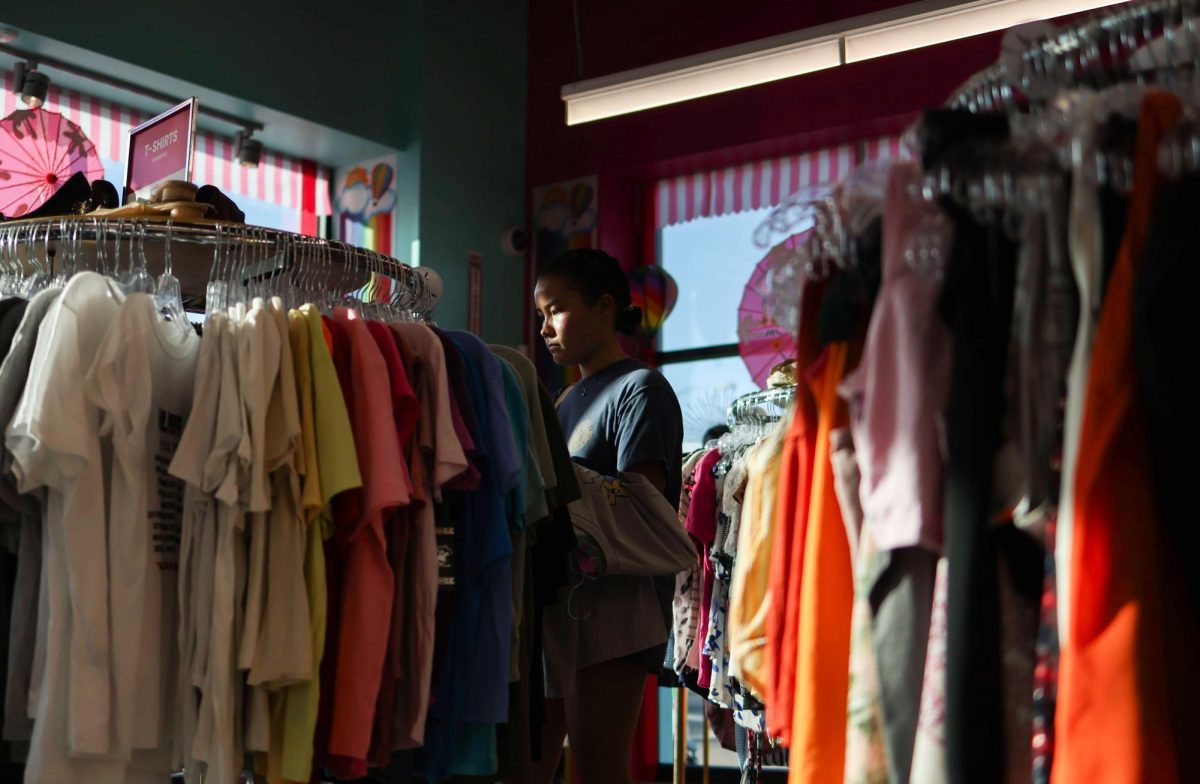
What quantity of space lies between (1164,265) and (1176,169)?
132 mm

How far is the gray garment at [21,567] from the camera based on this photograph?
223cm

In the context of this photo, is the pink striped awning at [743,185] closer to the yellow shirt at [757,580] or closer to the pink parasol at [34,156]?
the pink parasol at [34,156]

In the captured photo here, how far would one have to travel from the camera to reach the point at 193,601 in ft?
7.78

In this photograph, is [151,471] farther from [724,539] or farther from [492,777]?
[724,539]

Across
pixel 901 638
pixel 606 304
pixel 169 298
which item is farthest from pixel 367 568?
pixel 606 304

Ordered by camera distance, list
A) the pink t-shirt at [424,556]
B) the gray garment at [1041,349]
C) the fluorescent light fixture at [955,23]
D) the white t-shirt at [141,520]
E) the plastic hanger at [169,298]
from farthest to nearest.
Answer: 1. the fluorescent light fixture at [955,23]
2. the plastic hanger at [169,298]
3. the pink t-shirt at [424,556]
4. the white t-shirt at [141,520]
5. the gray garment at [1041,349]

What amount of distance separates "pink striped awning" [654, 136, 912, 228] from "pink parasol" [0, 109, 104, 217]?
2862mm

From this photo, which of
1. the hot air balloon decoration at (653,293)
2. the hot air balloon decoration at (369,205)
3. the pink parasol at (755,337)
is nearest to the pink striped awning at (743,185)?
the pink parasol at (755,337)

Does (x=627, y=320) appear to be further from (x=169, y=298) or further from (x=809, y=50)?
(x=809, y=50)

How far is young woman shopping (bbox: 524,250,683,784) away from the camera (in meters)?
3.12

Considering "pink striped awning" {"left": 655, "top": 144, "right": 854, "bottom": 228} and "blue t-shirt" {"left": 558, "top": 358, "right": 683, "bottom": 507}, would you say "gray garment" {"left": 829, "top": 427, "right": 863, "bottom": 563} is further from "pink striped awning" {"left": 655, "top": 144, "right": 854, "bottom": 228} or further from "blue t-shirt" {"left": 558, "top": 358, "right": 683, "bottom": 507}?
"pink striped awning" {"left": 655, "top": 144, "right": 854, "bottom": 228}

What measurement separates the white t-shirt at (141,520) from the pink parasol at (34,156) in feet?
11.0

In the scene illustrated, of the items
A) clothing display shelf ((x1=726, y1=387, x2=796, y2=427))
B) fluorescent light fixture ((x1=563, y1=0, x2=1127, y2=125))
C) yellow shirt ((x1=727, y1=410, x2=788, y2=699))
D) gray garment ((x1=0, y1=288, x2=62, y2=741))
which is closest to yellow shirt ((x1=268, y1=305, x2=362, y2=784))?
gray garment ((x1=0, y1=288, x2=62, y2=741))

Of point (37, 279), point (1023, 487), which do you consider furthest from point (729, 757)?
point (1023, 487)
